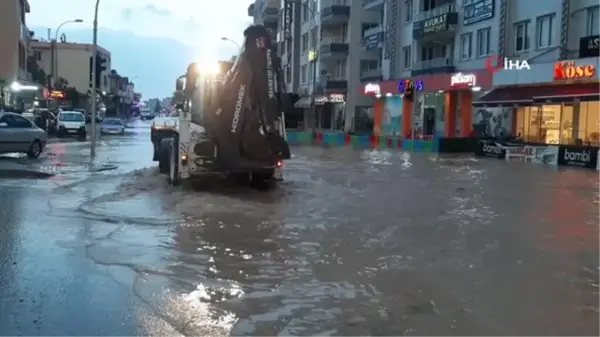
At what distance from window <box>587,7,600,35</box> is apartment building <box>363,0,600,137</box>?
46 millimetres

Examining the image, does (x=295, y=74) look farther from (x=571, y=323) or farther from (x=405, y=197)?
(x=571, y=323)

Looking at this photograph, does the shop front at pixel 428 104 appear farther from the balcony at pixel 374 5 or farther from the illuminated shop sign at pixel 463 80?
the balcony at pixel 374 5

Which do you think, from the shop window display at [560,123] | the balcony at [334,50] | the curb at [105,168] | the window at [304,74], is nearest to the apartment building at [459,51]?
the shop window display at [560,123]

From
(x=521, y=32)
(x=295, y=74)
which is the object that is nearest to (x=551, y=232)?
A: (x=521, y=32)

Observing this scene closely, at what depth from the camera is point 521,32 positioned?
1518 inches

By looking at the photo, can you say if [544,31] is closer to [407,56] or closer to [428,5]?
[428,5]

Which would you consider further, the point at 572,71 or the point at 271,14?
the point at 271,14

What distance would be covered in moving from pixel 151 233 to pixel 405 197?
796cm

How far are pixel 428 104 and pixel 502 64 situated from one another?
415 inches

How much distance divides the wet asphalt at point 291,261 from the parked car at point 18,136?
7337 mm

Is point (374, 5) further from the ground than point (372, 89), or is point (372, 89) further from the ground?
point (374, 5)

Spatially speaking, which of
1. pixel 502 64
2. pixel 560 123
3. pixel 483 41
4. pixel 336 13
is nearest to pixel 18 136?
pixel 502 64

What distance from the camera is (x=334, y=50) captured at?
207ft

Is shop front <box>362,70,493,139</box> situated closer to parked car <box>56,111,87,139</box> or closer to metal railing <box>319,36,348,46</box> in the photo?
metal railing <box>319,36,348,46</box>
